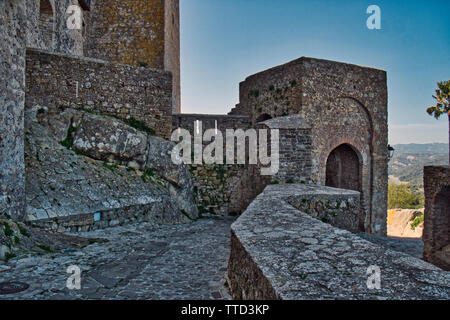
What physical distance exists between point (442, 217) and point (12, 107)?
13.4 metres

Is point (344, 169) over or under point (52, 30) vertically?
under

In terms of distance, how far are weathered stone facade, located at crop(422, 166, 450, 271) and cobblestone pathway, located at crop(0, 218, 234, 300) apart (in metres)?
8.80

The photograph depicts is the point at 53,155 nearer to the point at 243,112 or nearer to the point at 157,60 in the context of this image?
the point at 157,60

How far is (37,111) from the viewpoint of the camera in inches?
323

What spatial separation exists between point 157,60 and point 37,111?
5.87 metres

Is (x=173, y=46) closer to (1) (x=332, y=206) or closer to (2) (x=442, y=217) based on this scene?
(1) (x=332, y=206)

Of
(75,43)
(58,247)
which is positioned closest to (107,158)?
(58,247)

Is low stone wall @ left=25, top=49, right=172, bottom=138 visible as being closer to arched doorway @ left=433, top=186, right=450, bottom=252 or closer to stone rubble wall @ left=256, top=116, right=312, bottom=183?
stone rubble wall @ left=256, top=116, right=312, bottom=183

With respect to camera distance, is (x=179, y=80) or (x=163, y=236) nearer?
(x=163, y=236)

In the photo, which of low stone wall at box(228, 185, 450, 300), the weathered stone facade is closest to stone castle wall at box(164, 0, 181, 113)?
the weathered stone facade

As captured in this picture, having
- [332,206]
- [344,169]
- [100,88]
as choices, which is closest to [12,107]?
[100,88]

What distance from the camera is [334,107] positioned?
12.7m

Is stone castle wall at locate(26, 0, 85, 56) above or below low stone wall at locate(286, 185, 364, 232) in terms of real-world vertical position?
above

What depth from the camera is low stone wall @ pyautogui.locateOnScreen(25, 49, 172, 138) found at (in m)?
8.43
